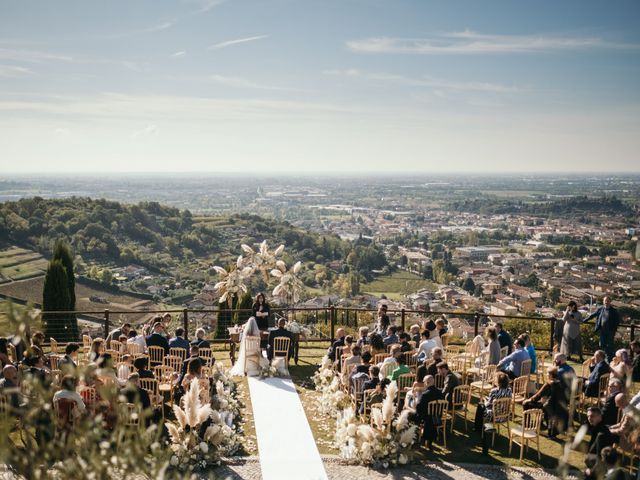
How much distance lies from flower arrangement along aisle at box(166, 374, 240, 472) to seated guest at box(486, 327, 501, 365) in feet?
18.6

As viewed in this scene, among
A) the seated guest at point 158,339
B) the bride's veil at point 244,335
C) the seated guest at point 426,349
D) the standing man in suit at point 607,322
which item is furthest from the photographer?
the standing man in suit at point 607,322

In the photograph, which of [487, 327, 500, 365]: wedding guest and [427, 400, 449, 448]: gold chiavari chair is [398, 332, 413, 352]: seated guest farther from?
[427, 400, 449, 448]: gold chiavari chair

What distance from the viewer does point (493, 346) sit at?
40.7 ft

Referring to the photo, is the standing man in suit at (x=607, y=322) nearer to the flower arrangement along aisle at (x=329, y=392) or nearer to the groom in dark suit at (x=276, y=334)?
the flower arrangement along aisle at (x=329, y=392)

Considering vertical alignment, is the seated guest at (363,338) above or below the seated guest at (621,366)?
below

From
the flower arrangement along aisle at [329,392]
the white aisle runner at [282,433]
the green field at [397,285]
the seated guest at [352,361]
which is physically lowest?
the green field at [397,285]

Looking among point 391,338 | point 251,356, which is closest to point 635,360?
point 391,338

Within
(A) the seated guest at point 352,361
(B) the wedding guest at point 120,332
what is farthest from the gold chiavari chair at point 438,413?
(B) the wedding guest at point 120,332

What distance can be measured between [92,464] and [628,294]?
123 feet

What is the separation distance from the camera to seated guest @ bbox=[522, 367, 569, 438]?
9930 mm

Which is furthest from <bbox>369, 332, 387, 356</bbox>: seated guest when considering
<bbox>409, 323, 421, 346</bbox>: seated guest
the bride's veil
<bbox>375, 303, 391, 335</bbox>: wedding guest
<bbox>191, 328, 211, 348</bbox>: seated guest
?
<bbox>191, 328, 211, 348</bbox>: seated guest

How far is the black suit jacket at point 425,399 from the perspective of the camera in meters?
10.1

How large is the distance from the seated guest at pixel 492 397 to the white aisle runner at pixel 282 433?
9.69 feet

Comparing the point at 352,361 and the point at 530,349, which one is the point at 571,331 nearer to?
the point at 530,349
